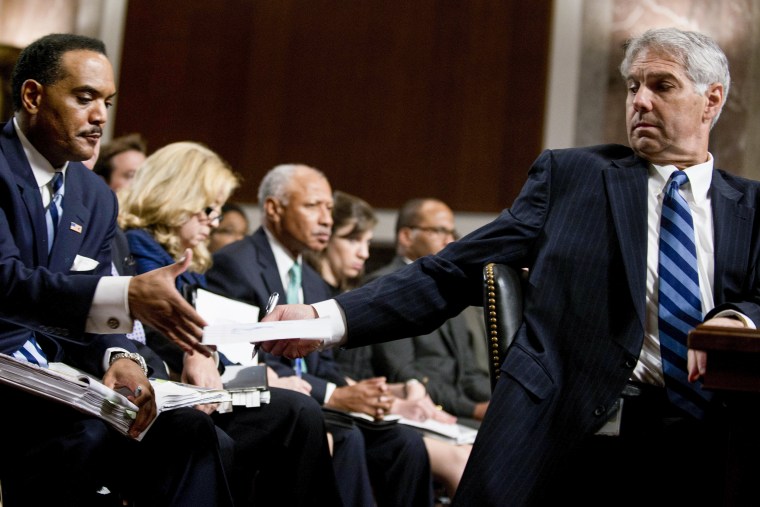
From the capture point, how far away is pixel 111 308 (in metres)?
2.09

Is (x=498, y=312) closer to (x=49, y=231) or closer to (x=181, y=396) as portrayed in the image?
(x=181, y=396)

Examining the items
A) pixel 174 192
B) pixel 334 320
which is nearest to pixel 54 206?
pixel 334 320

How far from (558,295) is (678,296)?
1.02 feet

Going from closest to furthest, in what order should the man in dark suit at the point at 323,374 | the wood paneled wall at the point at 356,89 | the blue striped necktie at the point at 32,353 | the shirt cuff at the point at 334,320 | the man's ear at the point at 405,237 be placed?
1. the blue striped necktie at the point at 32,353
2. the shirt cuff at the point at 334,320
3. the man in dark suit at the point at 323,374
4. the man's ear at the point at 405,237
5. the wood paneled wall at the point at 356,89

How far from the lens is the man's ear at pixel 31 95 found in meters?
2.51

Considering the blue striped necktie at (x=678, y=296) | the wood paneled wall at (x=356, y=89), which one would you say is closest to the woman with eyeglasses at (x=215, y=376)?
the blue striped necktie at (x=678, y=296)

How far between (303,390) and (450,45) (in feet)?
14.5

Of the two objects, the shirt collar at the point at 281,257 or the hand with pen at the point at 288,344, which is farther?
the shirt collar at the point at 281,257

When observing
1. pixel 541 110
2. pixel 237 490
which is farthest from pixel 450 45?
pixel 237 490

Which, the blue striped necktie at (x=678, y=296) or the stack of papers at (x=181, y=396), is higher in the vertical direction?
the blue striped necktie at (x=678, y=296)

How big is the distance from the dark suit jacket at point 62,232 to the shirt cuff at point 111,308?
71 millimetres

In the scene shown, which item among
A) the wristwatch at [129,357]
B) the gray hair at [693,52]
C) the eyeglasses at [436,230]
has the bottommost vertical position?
the eyeglasses at [436,230]

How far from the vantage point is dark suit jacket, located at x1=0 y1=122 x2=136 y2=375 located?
2.34 metres

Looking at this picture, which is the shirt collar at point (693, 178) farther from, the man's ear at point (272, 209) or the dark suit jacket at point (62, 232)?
the man's ear at point (272, 209)
